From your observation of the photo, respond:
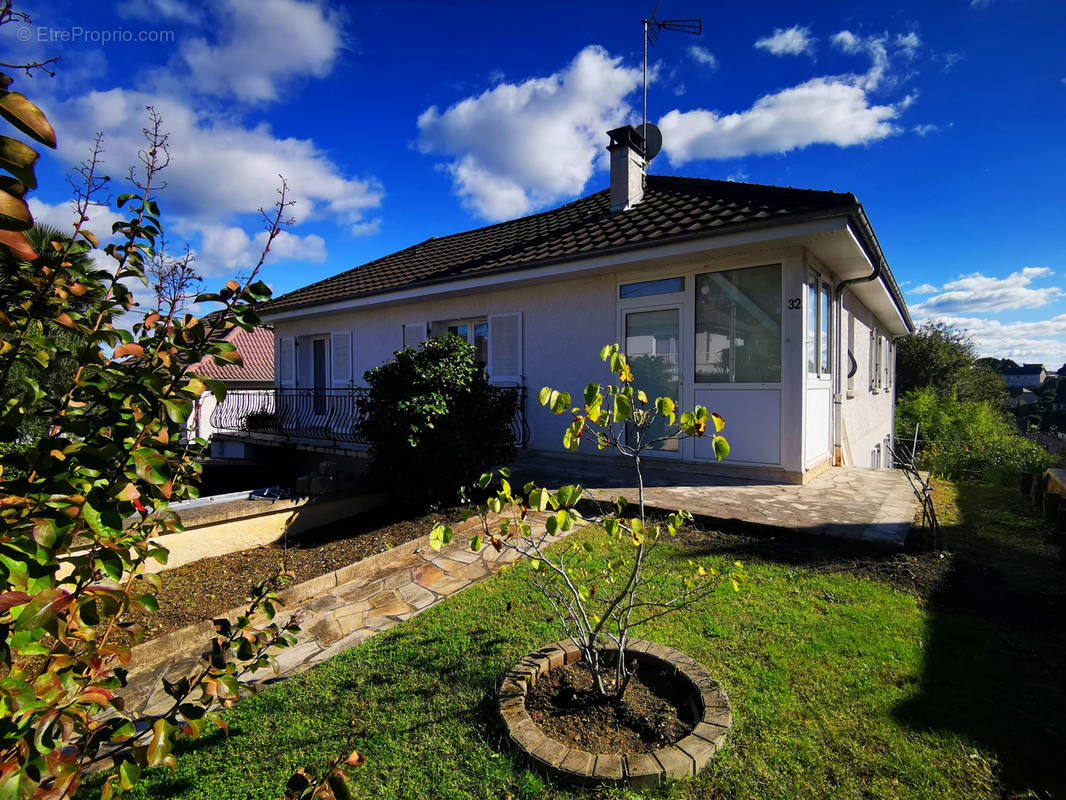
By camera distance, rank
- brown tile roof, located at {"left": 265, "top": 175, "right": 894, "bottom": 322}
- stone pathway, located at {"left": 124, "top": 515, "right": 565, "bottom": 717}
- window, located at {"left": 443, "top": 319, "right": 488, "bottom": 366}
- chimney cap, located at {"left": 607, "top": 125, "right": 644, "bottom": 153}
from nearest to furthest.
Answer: stone pathway, located at {"left": 124, "top": 515, "right": 565, "bottom": 717} → brown tile roof, located at {"left": 265, "top": 175, "right": 894, "bottom": 322} → chimney cap, located at {"left": 607, "top": 125, "right": 644, "bottom": 153} → window, located at {"left": 443, "top": 319, "right": 488, "bottom": 366}

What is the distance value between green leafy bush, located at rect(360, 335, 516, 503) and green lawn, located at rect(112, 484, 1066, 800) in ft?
7.48

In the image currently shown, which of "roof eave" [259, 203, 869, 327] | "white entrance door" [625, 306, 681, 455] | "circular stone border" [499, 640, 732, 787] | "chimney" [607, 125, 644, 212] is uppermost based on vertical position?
"chimney" [607, 125, 644, 212]

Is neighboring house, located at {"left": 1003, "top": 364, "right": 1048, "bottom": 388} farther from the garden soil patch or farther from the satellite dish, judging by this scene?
the garden soil patch

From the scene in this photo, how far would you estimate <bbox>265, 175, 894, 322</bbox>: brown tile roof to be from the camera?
6672 mm

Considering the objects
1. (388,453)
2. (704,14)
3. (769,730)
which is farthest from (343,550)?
(704,14)

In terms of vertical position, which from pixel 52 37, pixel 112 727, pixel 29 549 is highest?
pixel 52 37

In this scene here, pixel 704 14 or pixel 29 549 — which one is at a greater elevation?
pixel 704 14

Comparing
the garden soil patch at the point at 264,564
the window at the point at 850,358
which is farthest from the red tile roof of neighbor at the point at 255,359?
the window at the point at 850,358

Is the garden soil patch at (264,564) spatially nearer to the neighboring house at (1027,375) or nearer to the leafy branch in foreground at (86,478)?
the leafy branch in foreground at (86,478)

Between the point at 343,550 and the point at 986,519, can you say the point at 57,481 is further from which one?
the point at 986,519

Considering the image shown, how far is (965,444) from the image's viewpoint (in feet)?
40.7

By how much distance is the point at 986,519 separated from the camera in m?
6.27

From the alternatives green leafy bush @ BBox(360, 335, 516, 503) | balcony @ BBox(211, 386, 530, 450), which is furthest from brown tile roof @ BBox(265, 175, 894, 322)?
green leafy bush @ BBox(360, 335, 516, 503)

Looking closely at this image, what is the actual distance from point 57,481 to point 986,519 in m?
8.57
